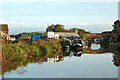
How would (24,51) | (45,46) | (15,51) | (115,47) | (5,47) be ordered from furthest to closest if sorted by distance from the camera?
1. (115,47)
2. (45,46)
3. (24,51)
4. (15,51)
5. (5,47)

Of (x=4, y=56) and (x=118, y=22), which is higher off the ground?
(x=118, y=22)

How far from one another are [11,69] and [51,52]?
16.4 metres

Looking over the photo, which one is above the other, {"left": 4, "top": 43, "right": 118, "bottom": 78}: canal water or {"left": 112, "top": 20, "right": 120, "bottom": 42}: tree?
{"left": 112, "top": 20, "right": 120, "bottom": 42}: tree

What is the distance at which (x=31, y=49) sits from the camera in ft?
89.3

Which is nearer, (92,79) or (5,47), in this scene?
(92,79)

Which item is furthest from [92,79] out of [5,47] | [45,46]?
[45,46]

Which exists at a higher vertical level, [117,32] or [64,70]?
[117,32]

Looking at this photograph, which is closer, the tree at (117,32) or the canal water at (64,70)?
the canal water at (64,70)

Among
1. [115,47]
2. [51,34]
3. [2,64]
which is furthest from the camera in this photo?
[51,34]

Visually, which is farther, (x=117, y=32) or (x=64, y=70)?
(x=117, y=32)

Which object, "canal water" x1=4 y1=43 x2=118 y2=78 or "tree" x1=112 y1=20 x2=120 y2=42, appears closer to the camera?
"canal water" x1=4 y1=43 x2=118 y2=78

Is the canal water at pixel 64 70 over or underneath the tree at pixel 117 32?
underneath

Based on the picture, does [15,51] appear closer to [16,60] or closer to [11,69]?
[16,60]

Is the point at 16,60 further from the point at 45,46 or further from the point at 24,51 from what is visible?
the point at 45,46
